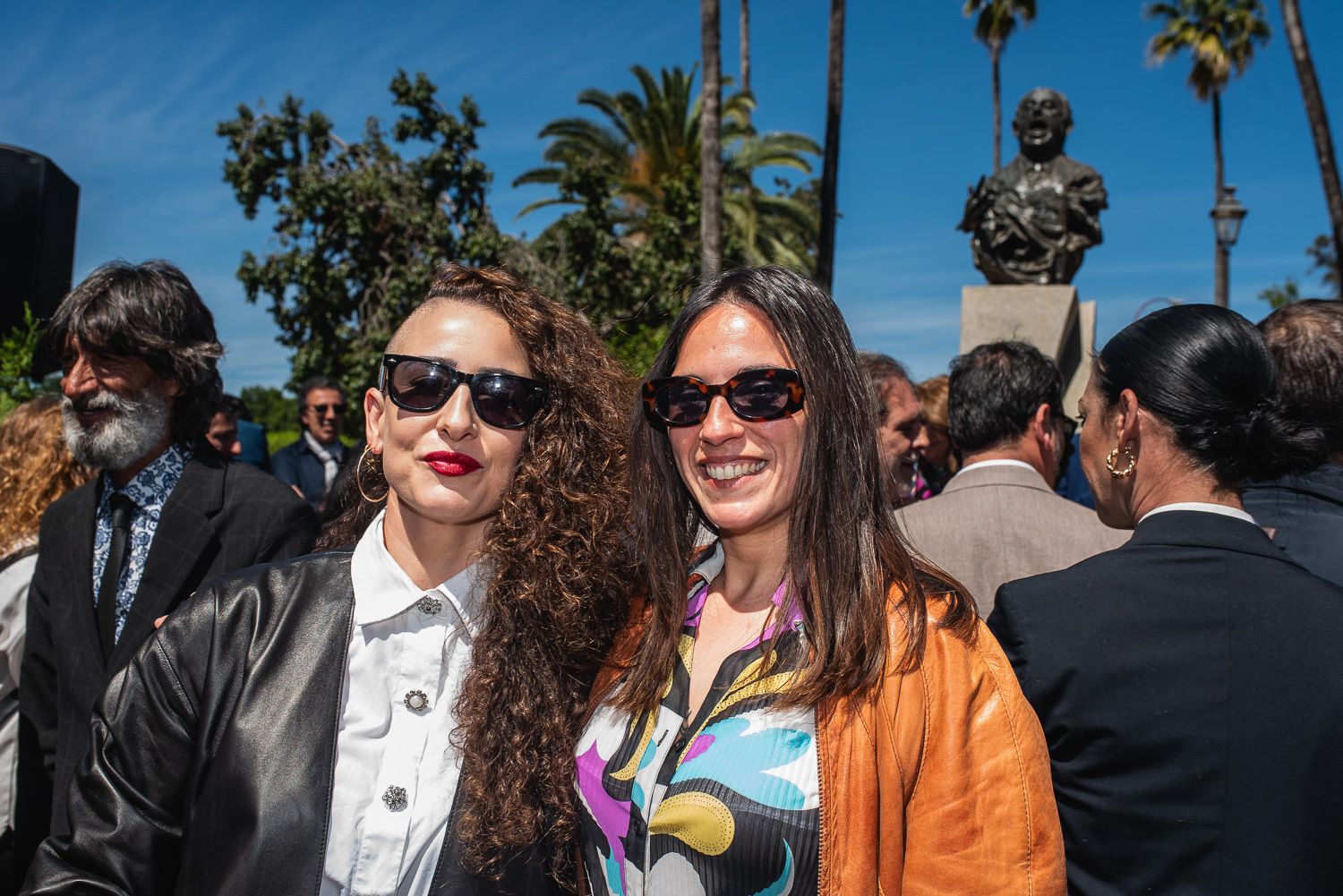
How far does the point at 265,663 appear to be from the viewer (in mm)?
1821

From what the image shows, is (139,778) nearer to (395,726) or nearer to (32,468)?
(395,726)

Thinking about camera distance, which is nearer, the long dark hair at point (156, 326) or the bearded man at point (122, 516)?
the bearded man at point (122, 516)

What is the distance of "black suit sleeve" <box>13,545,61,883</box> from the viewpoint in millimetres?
2883

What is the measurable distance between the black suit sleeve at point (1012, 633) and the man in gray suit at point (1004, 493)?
3.52 ft

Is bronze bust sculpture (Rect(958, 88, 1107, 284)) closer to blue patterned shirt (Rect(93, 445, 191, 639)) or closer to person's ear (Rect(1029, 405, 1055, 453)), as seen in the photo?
person's ear (Rect(1029, 405, 1055, 453))

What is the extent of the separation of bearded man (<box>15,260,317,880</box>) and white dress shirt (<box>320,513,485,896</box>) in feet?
3.57

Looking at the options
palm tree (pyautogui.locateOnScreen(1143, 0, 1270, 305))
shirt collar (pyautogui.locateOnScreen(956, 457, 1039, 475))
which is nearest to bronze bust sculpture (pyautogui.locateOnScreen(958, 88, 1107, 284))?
shirt collar (pyautogui.locateOnScreen(956, 457, 1039, 475))

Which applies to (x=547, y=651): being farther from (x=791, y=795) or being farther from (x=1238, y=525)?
(x=1238, y=525)

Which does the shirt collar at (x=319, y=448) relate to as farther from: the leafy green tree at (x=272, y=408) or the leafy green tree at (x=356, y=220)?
the leafy green tree at (x=272, y=408)

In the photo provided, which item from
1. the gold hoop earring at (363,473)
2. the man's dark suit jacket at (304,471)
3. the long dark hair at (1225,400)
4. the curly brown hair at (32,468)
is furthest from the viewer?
the man's dark suit jacket at (304,471)

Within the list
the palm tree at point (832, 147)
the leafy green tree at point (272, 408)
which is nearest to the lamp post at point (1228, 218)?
the palm tree at point (832, 147)

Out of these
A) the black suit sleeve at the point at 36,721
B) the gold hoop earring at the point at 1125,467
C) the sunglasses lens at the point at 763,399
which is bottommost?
the black suit sleeve at the point at 36,721

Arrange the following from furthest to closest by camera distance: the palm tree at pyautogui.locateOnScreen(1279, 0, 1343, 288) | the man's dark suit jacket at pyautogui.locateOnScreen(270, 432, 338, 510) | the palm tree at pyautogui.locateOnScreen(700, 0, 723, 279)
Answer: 1. the palm tree at pyautogui.locateOnScreen(1279, 0, 1343, 288)
2. the palm tree at pyautogui.locateOnScreen(700, 0, 723, 279)
3. the man's dark suit jacket at pyautogui.locateOnScreen(270, 432, 338, 510)

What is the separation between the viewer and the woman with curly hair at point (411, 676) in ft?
5.71
